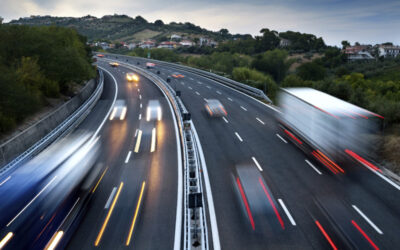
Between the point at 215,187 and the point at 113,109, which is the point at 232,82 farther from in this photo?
the point at 215,187

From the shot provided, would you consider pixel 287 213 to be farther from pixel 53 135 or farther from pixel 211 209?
pixel 53 135

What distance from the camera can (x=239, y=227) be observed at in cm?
1073

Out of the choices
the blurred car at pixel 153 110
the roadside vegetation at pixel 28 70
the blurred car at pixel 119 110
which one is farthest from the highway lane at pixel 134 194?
the roadside vegetation at pixel 28 70

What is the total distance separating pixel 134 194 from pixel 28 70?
66.9ft

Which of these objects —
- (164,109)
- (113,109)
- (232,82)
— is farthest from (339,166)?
(232,82)

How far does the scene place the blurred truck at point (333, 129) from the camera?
1404cm

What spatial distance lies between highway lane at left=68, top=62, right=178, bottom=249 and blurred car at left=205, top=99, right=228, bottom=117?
574 centimetres

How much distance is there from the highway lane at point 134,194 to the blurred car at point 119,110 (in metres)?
3.55

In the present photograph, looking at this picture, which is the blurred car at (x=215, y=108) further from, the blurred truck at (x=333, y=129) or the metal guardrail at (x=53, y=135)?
the metal guardrail at (x=53, y=135)

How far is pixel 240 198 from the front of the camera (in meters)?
12.7

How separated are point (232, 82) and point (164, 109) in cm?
1519

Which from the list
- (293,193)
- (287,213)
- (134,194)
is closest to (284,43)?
(293,193)

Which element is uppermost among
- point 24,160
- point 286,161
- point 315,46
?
point 315,46

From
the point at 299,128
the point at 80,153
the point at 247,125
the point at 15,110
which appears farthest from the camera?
the point at 247,125
